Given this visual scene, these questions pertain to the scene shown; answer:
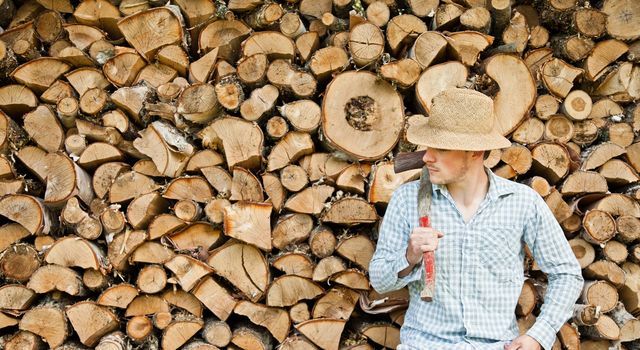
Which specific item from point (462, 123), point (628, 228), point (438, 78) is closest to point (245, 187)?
point (438, 78)

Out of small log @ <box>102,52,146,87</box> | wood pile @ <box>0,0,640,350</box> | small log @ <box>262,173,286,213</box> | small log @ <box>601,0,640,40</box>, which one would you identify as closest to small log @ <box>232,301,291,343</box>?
wood pile @ <box>0,0,640,350</box>

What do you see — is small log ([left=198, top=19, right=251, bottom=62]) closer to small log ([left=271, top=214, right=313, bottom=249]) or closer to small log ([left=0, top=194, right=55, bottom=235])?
small log ([left=271, top=214, right=313, bottom=249])

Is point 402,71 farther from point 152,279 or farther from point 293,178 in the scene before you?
point 152,279

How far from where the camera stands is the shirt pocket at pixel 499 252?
8.97 ft

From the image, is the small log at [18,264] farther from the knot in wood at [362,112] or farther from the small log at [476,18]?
the small log at [476,18]

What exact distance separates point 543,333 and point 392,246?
27.7 inches

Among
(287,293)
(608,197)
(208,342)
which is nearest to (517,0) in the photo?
(608,197)

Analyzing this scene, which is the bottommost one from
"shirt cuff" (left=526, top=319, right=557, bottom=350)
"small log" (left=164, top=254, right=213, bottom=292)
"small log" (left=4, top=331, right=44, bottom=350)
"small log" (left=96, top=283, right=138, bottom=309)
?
"small log" (left=4, top=331, right=44, bottom=350)

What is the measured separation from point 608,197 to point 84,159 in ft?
8.69

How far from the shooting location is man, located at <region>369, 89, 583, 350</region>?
8.80 ft

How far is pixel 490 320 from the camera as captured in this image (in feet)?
8.98

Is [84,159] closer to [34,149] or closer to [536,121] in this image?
[34,149]

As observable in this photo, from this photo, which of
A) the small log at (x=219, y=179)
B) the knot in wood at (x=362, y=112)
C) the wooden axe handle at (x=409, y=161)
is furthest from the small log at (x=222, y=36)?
the wooden axe handle at (x=409, y=161)

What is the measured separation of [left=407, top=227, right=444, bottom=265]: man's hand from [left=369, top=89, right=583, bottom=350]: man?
11 cm
